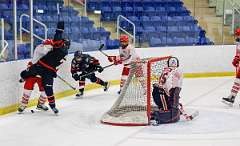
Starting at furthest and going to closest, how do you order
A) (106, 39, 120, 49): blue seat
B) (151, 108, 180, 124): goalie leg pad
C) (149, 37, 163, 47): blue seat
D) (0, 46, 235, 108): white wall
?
1. (149, 37, 163, 47): blue seat
2. (106, 39, 120, 49): blue seat
3. (0, 46, 235, 108): white wall
4. (151, 108, 180, 124): goalie leg pad

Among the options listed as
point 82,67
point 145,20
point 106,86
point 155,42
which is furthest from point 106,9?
point 82,67

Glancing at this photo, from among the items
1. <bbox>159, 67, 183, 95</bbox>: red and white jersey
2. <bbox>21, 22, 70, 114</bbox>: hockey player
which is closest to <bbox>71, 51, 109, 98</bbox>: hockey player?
<bbox>21, 22, 70, 114</bbox>: hockey player

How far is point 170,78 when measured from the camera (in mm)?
6719

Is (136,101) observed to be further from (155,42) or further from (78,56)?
(155,42)

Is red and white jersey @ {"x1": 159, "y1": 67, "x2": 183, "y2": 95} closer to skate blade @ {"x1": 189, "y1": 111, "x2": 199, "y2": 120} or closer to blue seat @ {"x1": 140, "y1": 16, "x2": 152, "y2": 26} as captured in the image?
skate blade @ {"x1": 189, "y1": 111, "x2": 199, "y2": 120}

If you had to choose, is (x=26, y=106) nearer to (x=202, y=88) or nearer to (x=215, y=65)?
(x=202, y=88)

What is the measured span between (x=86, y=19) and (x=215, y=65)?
2.98m

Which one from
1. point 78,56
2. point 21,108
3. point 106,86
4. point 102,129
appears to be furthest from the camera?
point 106,86

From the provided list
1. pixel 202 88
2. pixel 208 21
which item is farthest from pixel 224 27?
pixel 202 88

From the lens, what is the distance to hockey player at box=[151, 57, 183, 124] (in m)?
6.55

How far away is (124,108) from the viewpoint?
22.3 ft

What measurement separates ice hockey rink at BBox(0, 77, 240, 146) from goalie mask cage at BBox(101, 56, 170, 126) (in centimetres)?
15

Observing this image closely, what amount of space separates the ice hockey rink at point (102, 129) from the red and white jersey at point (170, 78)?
1.51 ft

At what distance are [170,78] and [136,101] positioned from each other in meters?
0.50
